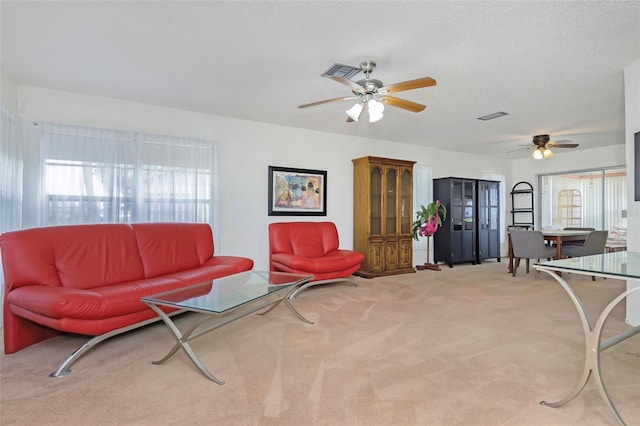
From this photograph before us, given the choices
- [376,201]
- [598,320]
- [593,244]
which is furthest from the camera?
[376,201]

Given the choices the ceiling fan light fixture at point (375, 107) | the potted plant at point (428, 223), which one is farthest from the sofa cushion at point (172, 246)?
the potted plant at point (428, 223)

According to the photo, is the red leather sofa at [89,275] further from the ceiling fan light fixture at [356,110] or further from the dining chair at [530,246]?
the dining chair at [530,246]

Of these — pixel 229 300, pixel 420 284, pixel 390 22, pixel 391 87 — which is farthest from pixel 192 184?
pixel 420 284

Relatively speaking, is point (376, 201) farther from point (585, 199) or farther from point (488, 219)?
point (585, 199)

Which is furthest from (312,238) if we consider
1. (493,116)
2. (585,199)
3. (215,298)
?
(585,199)

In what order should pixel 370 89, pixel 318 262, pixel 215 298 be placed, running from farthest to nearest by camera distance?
pixel 318 262
pixel 370 89
pixel 215 298

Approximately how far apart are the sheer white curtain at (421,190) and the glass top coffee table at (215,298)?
4073 millimetres

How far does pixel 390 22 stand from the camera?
2.33 meters

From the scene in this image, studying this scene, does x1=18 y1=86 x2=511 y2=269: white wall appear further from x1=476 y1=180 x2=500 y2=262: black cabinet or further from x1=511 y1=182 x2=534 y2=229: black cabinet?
x1=511 y1=182 x2=534 y2=229: black cabinet

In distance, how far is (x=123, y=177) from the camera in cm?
395

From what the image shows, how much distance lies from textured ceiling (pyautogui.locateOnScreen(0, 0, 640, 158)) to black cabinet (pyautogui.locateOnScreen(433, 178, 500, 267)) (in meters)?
2.43

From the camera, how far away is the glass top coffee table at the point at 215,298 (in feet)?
6.89

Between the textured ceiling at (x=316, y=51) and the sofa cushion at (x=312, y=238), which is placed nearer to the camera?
the textured ceiling at (x=316, y=51)

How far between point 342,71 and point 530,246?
4.34 metres
